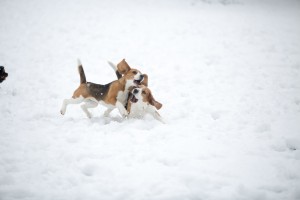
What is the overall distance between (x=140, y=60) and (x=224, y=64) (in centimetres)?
283

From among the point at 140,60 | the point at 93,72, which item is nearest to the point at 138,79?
the point at 93,72

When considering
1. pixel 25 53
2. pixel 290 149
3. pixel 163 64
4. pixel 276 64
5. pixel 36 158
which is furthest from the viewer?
pixel 25 53

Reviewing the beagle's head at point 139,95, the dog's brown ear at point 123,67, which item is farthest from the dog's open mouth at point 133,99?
the dog's brown ear at point 123,67

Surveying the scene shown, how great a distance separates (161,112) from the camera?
5.64 m

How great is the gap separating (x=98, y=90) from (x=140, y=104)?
2.75ft

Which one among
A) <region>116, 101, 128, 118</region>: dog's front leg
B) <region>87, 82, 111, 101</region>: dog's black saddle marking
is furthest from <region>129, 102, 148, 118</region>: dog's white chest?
<region>87, 82, 111, 101</region>: dog's black saddle marking

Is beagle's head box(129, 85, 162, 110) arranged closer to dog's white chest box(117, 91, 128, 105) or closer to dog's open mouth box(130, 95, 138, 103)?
dog's open mouth box(130, 95, 138, 103)

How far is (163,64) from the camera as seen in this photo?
9.38 metres

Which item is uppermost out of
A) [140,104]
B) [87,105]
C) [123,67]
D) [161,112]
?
[123,67]

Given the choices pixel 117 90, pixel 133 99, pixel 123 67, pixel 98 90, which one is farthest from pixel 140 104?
pixel 98 90

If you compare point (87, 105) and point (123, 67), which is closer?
point (123, 67)

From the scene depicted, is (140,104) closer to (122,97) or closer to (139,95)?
(139,95)

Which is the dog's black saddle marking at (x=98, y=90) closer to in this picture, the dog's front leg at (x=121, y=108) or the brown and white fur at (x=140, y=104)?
the dog's front leg at (x=121, y=108)

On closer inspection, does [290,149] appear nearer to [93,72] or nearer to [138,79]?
[138,79]
